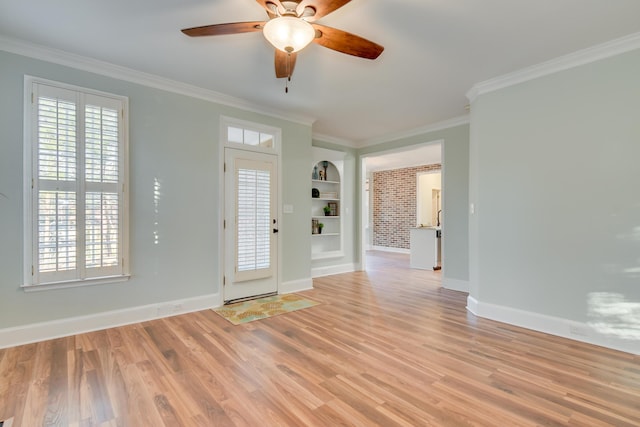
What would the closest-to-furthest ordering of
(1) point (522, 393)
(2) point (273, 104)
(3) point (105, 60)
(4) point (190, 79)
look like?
(1) point (522, 393) < (3) point (105, 60) < (4) point (190, 79) < (2) point (273, 104)

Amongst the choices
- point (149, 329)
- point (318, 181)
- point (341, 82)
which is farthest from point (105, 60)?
point (318, 181)

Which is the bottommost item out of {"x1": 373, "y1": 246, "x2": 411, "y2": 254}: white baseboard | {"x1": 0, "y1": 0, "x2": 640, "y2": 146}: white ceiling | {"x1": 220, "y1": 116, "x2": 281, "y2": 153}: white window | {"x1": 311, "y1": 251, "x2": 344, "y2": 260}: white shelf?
{"x1": 373, "y1": 246, "x2": 411, "y2": 254}: white baseboard

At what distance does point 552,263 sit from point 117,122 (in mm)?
4722

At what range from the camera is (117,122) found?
3.15 m

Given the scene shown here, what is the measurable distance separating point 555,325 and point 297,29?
11.6 ft

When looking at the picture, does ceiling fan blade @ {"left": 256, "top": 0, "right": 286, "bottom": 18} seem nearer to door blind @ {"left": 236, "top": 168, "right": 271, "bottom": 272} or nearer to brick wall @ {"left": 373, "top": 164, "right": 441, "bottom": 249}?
door blind @ {"left": 236, "top": 168, "right": 271, "bottom": 272}

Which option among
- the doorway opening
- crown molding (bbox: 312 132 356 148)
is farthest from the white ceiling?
the doorway opening

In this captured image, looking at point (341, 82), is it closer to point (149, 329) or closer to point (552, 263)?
point (552, 263)

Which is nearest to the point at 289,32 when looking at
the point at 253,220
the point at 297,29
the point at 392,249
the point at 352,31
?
the point at 297,29

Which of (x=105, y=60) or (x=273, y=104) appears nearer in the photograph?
(x=105, y=60)

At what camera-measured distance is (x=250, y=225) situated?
412cm

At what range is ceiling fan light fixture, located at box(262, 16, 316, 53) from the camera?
6.07ft

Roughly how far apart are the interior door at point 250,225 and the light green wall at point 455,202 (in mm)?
2802

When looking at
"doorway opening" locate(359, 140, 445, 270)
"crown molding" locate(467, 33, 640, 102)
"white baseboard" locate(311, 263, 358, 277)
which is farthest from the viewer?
"doorway opening" locate(359, 140, 445, 270)
